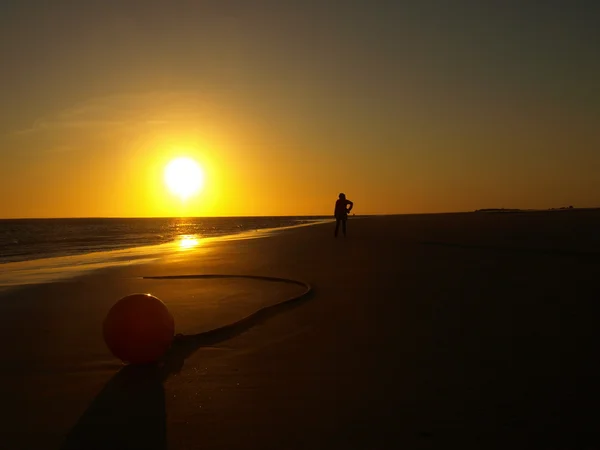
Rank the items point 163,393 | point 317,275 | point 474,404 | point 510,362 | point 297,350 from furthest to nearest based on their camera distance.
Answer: point 317,275, point 297,350, point 510,362, point 163,393, point 474,404

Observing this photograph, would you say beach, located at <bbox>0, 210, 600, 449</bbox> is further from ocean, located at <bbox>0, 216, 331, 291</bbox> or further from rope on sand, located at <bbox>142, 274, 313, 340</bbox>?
ocean, located at <bbox>0, 216, 331, 291</bbox>

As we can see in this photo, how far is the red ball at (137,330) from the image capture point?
5133 millimetres

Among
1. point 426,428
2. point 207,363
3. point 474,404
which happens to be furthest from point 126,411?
point 474,404

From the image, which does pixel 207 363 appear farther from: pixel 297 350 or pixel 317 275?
pixel 317 275

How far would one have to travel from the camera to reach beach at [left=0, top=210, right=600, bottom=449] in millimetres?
3648

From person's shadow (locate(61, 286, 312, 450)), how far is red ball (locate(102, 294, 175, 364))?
16 centimetres

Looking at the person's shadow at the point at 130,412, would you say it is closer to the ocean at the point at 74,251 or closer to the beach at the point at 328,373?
the beach at the point at 328,373

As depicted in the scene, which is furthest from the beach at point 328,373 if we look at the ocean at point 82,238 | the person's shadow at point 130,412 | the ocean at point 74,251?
the ocean at point 82,238

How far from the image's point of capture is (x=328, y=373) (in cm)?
491

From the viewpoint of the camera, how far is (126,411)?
162 inches

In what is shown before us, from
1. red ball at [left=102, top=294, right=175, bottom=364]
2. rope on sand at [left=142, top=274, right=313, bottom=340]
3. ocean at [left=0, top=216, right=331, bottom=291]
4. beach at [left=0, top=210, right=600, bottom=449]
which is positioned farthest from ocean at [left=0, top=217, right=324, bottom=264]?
red ball at [left=102, top=294, right=175, bottom=364]

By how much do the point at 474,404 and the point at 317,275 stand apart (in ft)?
26.5

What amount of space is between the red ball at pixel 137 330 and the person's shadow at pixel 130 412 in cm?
16

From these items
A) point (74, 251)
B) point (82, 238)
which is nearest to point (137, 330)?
point (74, 251)
